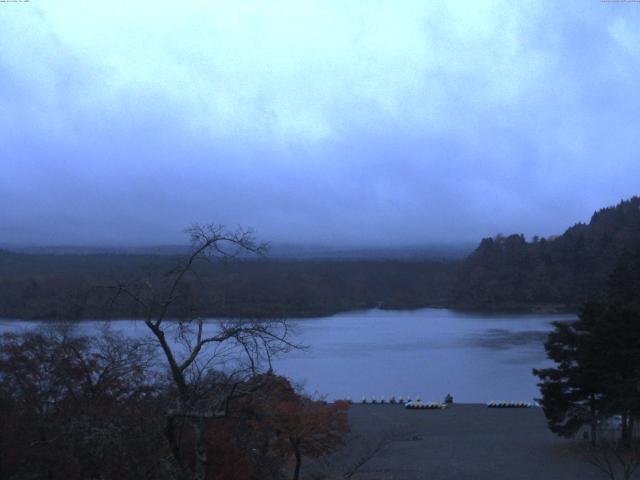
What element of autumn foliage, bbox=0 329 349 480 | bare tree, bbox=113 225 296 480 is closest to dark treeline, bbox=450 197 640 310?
autumn foliage, bbox=0 329 349 480

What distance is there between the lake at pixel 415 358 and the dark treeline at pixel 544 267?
23.9ft

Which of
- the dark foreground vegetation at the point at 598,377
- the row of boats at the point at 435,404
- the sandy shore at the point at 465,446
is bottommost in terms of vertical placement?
the row of boats at the point at 435,404

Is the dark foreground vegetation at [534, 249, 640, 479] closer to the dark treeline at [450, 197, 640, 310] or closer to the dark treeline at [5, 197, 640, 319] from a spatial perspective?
the dark treeline at [5, 197, 640, 319]

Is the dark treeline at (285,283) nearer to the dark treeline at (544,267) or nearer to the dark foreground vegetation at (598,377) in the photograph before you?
the dark treeline at (544,267)

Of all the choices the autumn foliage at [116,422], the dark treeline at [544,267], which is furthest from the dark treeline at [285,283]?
the autumn foliage at [116,422]

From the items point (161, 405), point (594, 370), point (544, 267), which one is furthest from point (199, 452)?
point (544, 267)

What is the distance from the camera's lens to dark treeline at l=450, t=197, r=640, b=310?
4981 centimetres

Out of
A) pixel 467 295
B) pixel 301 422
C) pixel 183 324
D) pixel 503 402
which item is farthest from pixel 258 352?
pixel 467 295

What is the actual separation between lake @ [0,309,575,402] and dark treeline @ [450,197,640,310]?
7.27 meters

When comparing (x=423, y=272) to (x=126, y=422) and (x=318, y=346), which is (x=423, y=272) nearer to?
(x=318, y=346)

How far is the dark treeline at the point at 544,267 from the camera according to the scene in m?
49.8

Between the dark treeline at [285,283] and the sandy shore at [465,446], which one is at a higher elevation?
the dark treeline at [285,283]

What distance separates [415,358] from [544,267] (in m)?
26.4

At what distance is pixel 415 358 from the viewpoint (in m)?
27.9
